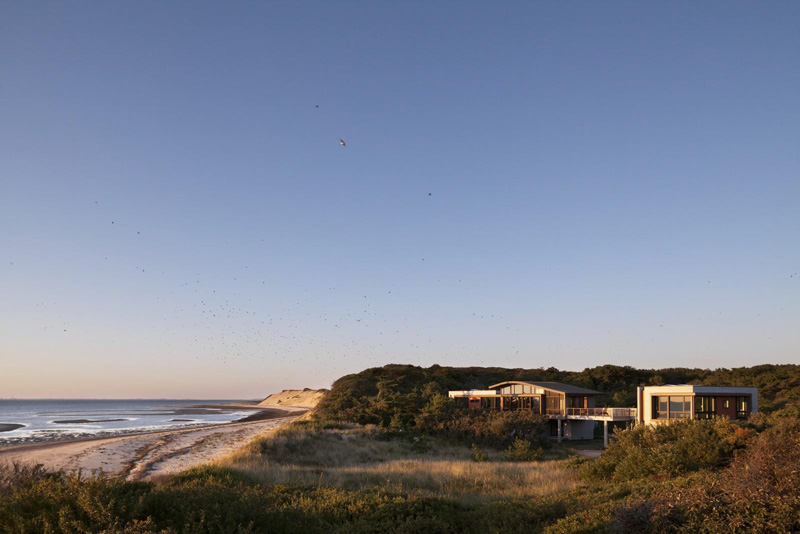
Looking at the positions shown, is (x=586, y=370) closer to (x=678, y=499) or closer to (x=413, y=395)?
(x=413, y=395)

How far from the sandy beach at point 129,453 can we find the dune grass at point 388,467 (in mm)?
4974

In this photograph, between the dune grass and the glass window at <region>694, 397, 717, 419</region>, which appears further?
the glass window at <region>694, 397, 717, 419</region>

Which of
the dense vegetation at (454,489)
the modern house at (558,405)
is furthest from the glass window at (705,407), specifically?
the dense vegetation at (454,489)

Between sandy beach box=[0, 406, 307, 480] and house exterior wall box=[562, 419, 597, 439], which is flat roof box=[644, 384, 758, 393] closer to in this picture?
house exterior wall box=[562, 419, 597, 439]

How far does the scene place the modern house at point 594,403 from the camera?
120ft

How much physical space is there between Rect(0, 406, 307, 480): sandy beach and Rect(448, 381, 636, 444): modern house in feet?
70.4

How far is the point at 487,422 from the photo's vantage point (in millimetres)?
39156

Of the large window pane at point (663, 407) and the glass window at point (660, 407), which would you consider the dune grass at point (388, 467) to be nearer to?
the glass window at point (660, 407)

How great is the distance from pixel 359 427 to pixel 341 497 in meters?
28.8

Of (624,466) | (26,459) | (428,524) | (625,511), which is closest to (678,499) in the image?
(625,511)

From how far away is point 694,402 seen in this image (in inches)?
1420

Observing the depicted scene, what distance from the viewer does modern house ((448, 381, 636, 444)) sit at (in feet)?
137

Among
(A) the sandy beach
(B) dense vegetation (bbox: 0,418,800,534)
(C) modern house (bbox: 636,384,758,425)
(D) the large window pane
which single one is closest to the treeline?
(C) modern house (bbox: 636,384,758,425)

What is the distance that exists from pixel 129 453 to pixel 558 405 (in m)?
31.4
